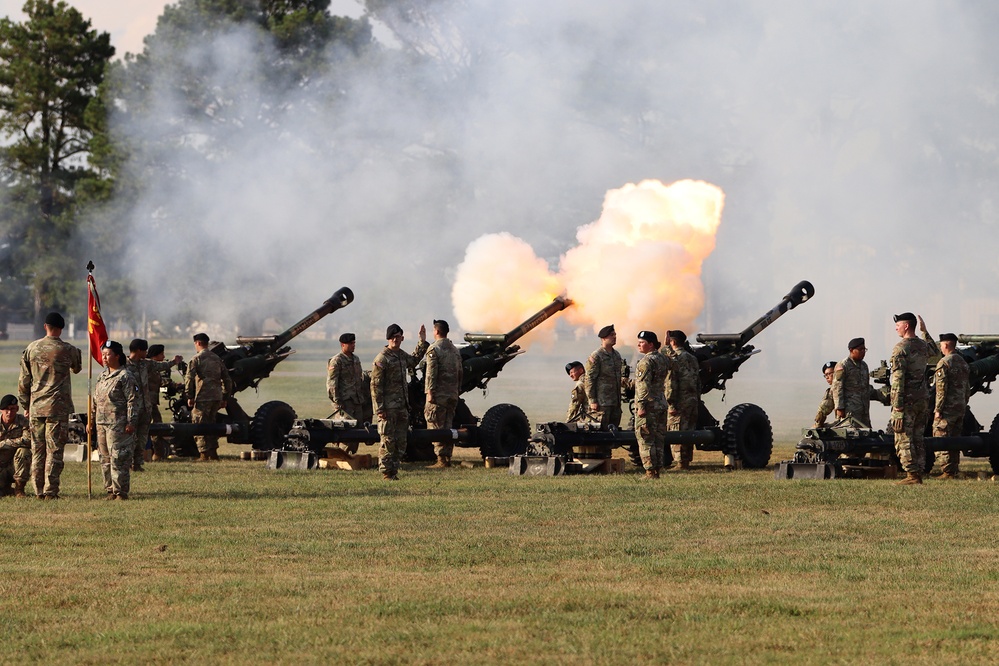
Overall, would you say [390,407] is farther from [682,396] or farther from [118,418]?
[682,396]

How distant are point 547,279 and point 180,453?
6389 mm

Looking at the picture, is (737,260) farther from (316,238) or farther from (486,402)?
(316,238)

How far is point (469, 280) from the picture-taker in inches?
1049

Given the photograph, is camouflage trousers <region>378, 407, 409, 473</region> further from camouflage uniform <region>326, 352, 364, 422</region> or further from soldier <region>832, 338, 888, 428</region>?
soldier <region>832, 338, 888, 428</region>

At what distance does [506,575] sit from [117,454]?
663 cm

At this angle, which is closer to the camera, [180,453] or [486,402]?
[180,453]

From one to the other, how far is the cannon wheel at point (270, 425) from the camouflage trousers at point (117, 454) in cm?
743

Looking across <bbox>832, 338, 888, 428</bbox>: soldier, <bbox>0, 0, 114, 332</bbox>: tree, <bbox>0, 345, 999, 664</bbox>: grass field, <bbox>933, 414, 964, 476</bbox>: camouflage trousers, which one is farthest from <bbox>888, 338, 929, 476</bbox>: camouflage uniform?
<bbox>0, 0, 114, 332</bbox>: tree

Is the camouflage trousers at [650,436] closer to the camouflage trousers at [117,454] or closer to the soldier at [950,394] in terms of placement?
the soldier at [950,394]

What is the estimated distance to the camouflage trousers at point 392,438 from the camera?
773 inches

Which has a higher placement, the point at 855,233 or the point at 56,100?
the point at 56,100

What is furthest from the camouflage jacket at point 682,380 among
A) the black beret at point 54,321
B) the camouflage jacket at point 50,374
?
the black beret at point 54,321

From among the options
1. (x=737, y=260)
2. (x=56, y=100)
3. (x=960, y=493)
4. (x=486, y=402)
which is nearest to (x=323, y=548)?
(x=960, y=493)

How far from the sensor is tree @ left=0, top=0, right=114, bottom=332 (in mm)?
56156
